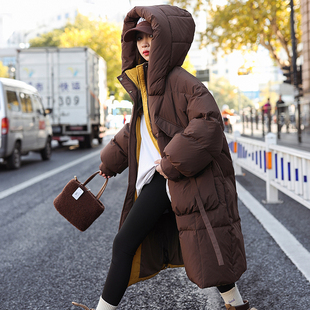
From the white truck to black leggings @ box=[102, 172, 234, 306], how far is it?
1507 centimetres

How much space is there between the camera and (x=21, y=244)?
475 cm

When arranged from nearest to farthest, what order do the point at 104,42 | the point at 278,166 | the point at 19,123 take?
the point at 278,166 → the point at 19,123 → the point at 104,42

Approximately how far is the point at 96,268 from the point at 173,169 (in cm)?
193

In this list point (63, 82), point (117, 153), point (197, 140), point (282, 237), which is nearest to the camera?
point (197, 140)

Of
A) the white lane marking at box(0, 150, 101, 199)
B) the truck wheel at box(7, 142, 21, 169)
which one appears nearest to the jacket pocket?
the white lane marking at box(0, 150, 101, 199)

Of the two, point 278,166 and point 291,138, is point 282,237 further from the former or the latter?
point 291,138

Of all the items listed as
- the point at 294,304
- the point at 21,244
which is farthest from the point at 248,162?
the point at 294,304

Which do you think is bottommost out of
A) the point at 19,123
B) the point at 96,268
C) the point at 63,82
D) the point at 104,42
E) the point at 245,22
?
the point at 96,268

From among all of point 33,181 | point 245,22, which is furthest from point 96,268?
point 245,22

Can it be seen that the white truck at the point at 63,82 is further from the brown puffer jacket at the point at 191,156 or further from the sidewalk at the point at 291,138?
the brown puffer jacket at the point at 191,156

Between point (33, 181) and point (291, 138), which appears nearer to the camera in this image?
point (33, 181)

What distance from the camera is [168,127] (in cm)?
237

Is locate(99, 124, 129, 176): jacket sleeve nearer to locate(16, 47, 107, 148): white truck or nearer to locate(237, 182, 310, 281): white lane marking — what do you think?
locate(237, 182, 310, 281): white lane marking

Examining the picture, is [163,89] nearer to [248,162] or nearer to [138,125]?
[138,125]
